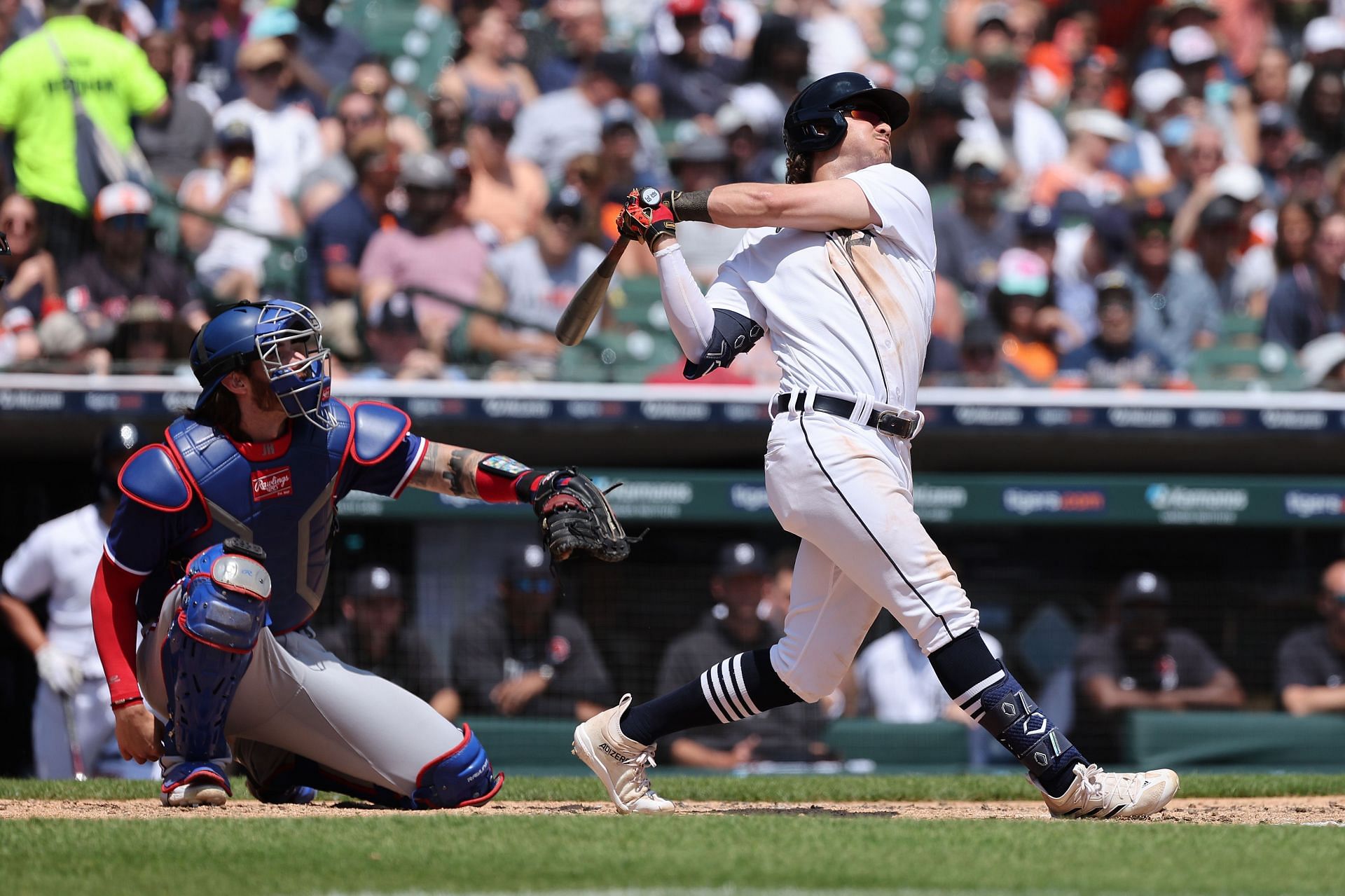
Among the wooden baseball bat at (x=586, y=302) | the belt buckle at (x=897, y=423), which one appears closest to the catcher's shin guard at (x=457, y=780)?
the wooden baseball bat at (x=586, y=302)

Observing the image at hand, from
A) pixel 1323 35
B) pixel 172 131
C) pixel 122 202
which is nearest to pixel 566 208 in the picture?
pixel 122 202

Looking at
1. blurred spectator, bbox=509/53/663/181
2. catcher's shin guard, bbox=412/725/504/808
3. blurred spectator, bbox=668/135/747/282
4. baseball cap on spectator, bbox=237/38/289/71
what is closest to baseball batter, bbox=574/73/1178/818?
catcher's shin guard, bbox=412/725/504/808

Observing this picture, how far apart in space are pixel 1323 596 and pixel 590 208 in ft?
13.0

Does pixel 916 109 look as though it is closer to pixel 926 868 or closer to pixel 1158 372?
pixel 1158 372

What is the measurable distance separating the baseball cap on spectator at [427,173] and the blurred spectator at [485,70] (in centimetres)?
134

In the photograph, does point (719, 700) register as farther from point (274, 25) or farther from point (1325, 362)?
point (274, 25)

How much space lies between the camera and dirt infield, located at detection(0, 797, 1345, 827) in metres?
4.20

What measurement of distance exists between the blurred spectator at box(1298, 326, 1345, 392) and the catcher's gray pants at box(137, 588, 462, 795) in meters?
4.72

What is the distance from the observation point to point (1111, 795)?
156 inches

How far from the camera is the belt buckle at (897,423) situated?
13.2ft

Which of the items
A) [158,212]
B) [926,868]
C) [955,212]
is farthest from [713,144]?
[926,868]

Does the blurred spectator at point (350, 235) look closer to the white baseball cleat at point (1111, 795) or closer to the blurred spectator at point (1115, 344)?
the blurred spectator at point (1115, 344)

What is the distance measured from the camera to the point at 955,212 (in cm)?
912

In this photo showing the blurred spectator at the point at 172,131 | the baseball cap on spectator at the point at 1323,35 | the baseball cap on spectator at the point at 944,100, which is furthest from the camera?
the baseball cap on spectator at the point at 1323,35
